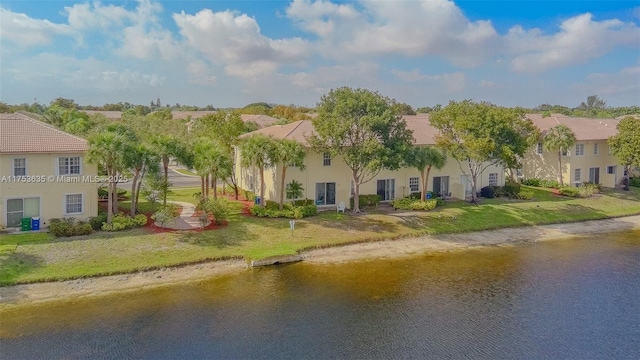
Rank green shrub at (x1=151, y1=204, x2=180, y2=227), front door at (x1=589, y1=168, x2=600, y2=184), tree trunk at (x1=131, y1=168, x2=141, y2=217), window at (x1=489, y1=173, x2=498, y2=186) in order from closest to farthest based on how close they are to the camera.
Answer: green shrub at (x1=151, y1=204, x2=180, y2=227) → tree trunk at (x1=131, y1=168, x2=141, y2=217) → window at (x1=489, y1=173, x2=498, y2=186) → front door at (x1=589, y1=168, x2=600, y2=184)

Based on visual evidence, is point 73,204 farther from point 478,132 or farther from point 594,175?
point 594,175

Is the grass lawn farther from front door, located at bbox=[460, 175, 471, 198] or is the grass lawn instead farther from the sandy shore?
front door, located at bbox=[460, 175, 471, 198]

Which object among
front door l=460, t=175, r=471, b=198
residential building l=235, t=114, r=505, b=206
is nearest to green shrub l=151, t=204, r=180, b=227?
residential building l=235, t=114, r=505, b=206

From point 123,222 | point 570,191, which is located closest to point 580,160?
point 570,191

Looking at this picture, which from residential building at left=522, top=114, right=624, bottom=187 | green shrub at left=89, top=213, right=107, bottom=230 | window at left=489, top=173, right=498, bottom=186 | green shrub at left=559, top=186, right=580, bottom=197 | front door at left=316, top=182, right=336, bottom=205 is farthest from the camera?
residential building at left=522, top=114, right=624, bottom=187

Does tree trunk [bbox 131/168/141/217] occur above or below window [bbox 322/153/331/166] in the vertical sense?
below

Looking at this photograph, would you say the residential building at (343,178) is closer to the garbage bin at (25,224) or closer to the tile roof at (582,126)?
the tile roof at (582,126)

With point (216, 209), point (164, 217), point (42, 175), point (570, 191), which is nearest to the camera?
point (42, 175)

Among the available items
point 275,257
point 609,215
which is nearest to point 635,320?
point 275,257
